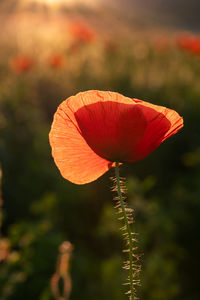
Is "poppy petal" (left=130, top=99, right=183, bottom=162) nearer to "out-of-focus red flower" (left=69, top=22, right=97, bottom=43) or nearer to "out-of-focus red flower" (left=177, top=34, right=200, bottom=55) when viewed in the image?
"out-of-focus red flower" (left=177, top=34, right=200, bottom=55)

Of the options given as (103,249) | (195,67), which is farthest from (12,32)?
(103,249)

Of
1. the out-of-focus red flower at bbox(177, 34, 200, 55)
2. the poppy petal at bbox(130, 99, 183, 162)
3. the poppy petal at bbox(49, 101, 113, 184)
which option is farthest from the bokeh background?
the poppy petal at bbox(130, 99, 183, 162)

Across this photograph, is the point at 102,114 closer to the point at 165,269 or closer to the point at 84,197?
the point at 165,269

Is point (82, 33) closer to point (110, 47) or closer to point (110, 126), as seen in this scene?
point (110, 47)

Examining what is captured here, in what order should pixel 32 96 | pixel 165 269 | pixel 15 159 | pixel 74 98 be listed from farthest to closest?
pixel 32 96, pixel 15 159, pixel 165 269, pixel 74 98

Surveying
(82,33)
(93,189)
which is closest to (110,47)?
(82,33)

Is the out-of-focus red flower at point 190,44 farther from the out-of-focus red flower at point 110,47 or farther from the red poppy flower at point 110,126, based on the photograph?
the red poppy flower at point 110,126
